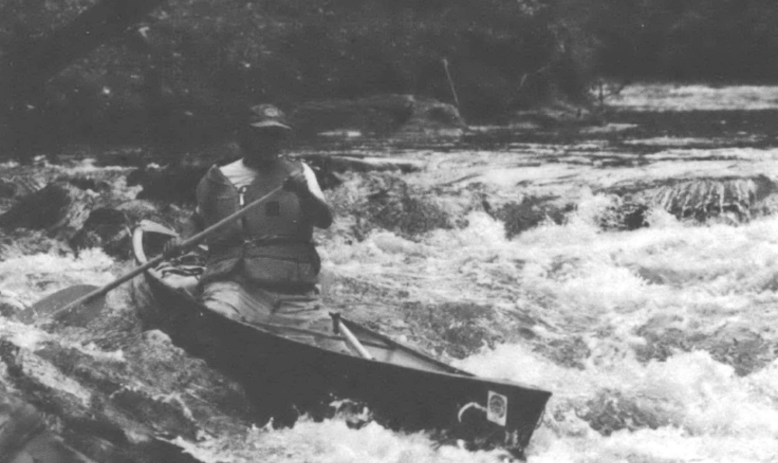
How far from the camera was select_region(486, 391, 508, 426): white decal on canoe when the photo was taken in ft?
15.2

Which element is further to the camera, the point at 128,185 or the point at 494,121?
the point at 494,121

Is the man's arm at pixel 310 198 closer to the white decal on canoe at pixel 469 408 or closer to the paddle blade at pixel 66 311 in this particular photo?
the white decal on canoe at pixel 469 408

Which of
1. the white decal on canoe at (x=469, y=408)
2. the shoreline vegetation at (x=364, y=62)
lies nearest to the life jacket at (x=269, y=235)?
the white decal on canoe at (x=469, y=408)

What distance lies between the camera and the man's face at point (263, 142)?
18.7 feet

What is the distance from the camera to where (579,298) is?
7.88 meters

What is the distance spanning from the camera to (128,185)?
11.5 meters

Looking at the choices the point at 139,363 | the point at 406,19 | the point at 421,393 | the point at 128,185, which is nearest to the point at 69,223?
the point at 128,185

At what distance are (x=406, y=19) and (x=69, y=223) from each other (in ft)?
35.5

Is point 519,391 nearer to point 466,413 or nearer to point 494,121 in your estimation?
point 466,413

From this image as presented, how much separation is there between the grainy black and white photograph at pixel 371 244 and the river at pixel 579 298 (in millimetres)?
26

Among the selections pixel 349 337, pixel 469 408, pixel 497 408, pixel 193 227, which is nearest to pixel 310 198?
pixel 349 337

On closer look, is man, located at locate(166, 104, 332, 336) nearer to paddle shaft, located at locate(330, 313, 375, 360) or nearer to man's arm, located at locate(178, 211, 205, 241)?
paddle shaft, located at locate(330, 313, 375, 360)

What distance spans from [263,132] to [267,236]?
0.61m

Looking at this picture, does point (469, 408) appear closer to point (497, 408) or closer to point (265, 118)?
point (497, 408)
